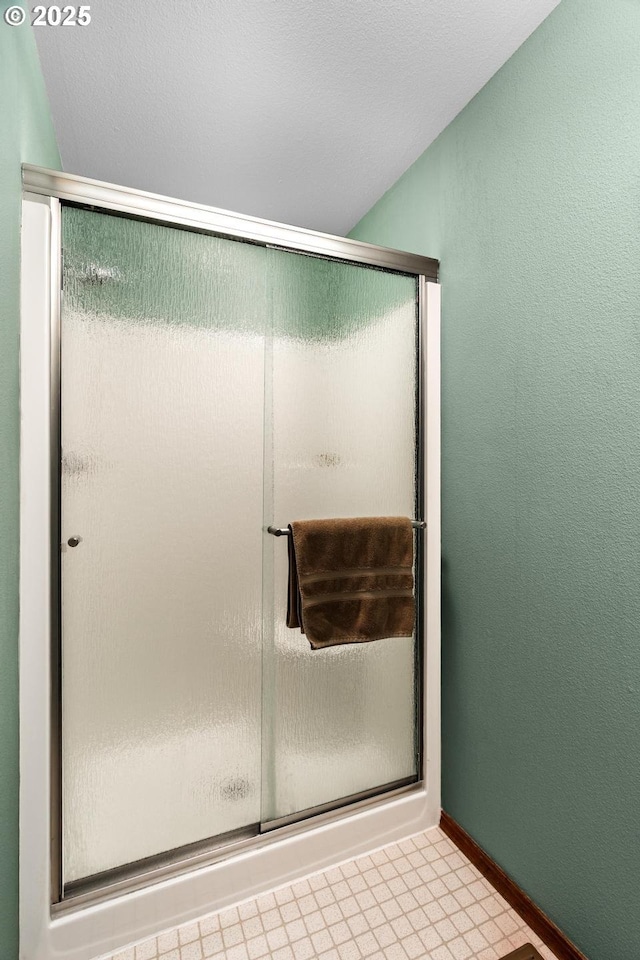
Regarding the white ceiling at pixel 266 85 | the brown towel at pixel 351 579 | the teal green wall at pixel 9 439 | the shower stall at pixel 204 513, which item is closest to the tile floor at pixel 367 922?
the shower stall at pixel 204 513

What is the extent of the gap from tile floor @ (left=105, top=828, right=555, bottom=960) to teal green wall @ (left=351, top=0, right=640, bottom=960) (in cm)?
13

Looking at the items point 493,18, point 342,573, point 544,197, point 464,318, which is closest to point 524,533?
point 342,573

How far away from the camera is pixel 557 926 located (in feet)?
3.84

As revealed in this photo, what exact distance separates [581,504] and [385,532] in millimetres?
548

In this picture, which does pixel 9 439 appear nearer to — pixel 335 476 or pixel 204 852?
pixel 335 476

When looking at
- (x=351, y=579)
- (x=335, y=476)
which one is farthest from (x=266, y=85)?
(x=351, y=579)

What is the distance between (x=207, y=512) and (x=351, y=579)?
459 millimetres

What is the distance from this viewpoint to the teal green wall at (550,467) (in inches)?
40.4

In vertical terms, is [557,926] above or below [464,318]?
below

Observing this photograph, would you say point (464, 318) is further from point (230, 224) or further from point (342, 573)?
point (342, 573)

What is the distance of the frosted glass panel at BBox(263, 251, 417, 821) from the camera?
4.61 feet

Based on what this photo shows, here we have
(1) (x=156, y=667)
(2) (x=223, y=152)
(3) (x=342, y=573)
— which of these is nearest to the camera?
(1) (x=156, y=667)

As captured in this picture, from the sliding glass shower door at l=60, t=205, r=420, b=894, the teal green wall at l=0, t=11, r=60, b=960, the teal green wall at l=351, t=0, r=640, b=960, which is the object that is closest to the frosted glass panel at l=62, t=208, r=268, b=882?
the sliding glass shower door at l=60, t=205, r=420, b=894

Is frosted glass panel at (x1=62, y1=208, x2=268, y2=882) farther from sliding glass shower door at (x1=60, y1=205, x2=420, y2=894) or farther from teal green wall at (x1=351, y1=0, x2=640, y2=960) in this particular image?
teal green wall at (x1=351, y1=0, x2=640, y2=960)
